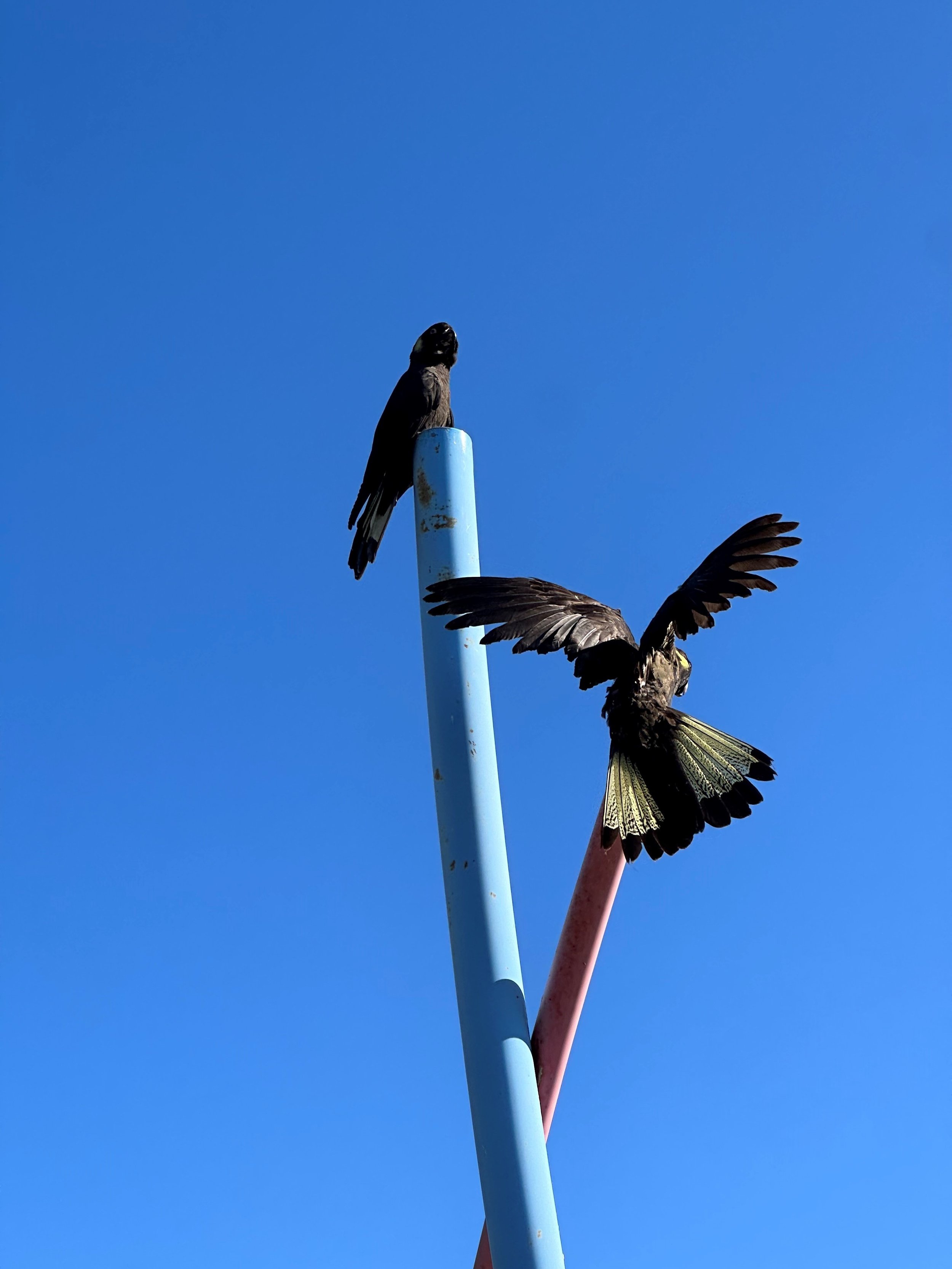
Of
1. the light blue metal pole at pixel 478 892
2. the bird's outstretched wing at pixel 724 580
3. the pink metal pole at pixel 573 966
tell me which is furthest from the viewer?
the bird's outstretched wing at pixel 724 580

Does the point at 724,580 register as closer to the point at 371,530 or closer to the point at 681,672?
the point at 681,672

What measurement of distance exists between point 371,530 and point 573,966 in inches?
71.1

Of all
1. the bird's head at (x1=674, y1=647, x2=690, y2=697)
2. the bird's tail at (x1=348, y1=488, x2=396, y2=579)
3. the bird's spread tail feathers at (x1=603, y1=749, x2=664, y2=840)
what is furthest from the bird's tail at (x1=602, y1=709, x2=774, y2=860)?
the bird's tail at (x1=348, y1=488, x2=396, y2=579)

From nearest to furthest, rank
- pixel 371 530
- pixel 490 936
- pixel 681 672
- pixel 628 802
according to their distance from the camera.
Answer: pixel 490 936 < pixel 628 802 < pixel 681 672 < pixel 371 530

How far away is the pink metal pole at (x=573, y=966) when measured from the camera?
3.79 metres

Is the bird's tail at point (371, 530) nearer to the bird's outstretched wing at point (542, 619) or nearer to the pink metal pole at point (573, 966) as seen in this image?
→ the bird's outstretched wing at point (542, 619)

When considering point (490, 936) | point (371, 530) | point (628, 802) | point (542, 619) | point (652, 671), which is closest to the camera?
point (490, 936)

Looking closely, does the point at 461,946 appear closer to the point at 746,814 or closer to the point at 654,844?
the point at 654,844

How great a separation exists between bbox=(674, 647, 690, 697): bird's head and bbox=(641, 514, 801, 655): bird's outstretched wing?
18 cm

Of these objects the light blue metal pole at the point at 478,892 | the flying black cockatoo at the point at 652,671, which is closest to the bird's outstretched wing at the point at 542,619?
the flying black cockatoo at the point at 652,671

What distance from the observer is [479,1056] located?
3.60 meters

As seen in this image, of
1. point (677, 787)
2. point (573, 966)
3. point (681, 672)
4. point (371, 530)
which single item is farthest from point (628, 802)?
point (371, 530)

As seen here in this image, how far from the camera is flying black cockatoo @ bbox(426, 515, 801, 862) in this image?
392cm

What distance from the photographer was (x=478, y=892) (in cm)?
376
